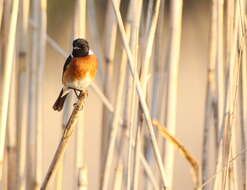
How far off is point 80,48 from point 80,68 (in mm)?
180

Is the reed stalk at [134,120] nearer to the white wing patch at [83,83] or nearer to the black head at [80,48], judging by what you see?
the black head at [80,48]

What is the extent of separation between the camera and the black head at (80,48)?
2.61m

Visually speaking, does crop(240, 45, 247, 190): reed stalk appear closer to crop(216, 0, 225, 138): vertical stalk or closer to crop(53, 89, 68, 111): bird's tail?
crop(216, 0, 225, 138): vertical stalk

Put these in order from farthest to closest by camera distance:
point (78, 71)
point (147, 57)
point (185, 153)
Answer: point (78, 71), point (147, 57), point (185, 153)

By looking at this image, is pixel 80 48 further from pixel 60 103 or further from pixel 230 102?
pixel 230 102

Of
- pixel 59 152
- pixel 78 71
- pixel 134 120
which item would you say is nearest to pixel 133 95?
pixel 134 120

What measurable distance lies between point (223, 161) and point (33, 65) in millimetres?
846

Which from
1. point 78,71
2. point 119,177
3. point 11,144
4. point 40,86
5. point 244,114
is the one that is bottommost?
point 119,177

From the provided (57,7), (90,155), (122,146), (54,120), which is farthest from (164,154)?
(57,7)

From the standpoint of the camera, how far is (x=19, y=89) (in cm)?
254

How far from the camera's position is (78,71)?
2.92m

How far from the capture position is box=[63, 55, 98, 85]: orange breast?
2865mm

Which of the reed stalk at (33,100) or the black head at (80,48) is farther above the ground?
the black head at (80,48)

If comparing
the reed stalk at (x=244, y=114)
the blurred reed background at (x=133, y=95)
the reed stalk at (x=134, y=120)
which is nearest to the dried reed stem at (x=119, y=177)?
the blurred reed background at (x=133, y=95)
